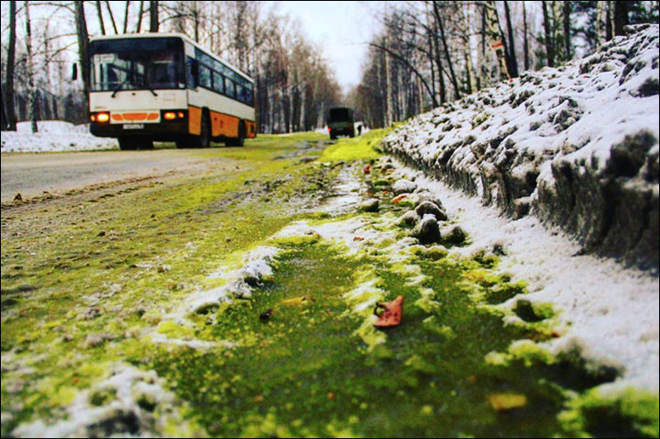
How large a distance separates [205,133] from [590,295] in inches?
510

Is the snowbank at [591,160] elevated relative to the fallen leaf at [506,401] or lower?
elevated

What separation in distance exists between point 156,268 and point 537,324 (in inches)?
63.1

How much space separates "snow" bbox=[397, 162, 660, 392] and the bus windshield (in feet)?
35.9

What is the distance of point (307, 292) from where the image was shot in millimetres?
1833

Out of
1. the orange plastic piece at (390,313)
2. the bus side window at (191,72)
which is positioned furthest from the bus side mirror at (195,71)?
the orange plastic piece at (390,313)

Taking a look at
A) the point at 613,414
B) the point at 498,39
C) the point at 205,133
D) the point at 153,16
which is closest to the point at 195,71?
the point at 205,133

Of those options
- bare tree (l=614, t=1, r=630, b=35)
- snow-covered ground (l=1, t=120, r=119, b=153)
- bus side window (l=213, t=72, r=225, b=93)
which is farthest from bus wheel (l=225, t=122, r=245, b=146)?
bare tree (l=614, t=1, r=630, b=35)

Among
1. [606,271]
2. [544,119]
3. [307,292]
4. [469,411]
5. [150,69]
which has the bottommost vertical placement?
[469,411]

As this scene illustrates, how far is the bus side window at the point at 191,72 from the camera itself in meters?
11.4

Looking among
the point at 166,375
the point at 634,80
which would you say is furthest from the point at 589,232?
the point at 166,375

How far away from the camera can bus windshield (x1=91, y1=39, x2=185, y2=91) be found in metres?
11.1

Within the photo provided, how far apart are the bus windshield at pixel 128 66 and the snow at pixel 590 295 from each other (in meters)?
10.9

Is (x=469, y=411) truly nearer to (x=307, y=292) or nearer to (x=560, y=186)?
(x=307, y=292)

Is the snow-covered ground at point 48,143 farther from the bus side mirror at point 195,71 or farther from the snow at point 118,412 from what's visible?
the snow at point 118,412
